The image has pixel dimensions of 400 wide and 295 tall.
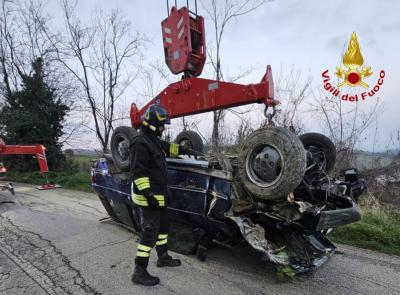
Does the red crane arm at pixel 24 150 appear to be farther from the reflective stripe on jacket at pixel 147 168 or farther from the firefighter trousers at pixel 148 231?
the firefighter trousers at pixel 148 231

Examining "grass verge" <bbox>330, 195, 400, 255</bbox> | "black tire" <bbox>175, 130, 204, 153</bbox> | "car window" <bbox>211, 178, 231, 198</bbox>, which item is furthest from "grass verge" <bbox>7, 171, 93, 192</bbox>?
"grass verge" <bbox>330, 195, 400, 255</bbox>

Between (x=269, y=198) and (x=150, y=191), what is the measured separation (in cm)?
126

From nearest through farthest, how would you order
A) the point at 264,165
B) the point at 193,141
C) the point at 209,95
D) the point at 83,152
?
the point at 264,165 < the point at 209,95 < the point at 193,141 < the point at 83,152

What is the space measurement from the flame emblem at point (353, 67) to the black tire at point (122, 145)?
657 centimetres

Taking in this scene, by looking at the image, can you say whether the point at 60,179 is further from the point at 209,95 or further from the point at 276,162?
the point at 276,162

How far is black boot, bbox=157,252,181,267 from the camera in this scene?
3723 millimetres

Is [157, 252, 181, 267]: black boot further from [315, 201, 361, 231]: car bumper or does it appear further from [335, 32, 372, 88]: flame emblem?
[335, 32, 372, 88]: flame emblem

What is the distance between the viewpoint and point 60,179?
1189cm

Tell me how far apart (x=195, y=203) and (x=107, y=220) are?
9.11ft


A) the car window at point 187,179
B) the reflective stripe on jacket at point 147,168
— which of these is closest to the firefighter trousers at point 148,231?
the reflective stripe on jacket at point 147,168

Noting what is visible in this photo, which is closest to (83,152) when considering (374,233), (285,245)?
(374,233)

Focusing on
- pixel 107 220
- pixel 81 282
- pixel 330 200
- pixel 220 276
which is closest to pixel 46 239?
pixel 107 220

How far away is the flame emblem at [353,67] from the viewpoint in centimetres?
847

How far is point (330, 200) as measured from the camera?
12.3ft
